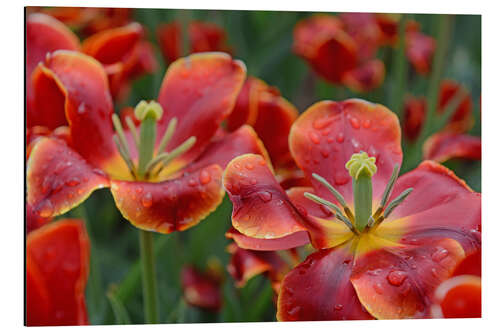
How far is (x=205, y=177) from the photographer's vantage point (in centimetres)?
73

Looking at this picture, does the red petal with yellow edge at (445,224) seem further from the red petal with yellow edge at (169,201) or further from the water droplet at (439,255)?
the red petal with yellow edge at (169,201)

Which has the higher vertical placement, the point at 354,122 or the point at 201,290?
the point at 354,122

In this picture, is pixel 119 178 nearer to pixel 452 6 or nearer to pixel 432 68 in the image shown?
pixel 452 6

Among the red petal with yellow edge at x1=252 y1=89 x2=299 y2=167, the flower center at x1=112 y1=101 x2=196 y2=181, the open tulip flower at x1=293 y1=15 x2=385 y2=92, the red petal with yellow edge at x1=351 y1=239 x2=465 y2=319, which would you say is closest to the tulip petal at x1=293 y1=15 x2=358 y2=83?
the open tulip flower at x1=293 y1=15 x2=385 y2=92

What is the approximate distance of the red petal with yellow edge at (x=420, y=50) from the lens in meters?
1.29

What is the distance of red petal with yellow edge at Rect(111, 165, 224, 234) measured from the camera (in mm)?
684

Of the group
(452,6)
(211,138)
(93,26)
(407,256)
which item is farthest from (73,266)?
(452,6)

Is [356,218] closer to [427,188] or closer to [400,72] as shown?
[427,188]

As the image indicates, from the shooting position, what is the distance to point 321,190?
77cm

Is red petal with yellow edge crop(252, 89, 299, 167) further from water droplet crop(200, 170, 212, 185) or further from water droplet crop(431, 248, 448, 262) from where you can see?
water droplet crop(431, 248, 448, 262)

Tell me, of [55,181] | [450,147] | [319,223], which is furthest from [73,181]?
[450,147]

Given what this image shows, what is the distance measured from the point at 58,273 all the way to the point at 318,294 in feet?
0.90

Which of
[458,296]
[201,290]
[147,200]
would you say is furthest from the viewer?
[201,290]
